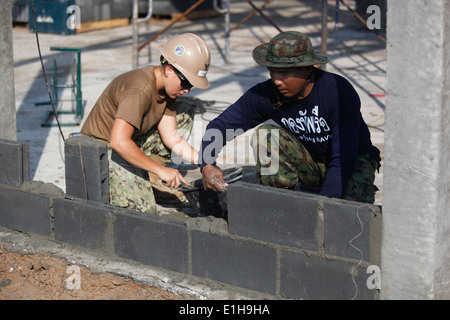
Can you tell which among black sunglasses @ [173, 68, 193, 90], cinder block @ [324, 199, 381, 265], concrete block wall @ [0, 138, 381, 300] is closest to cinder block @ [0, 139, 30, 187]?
concrete block wall @ [0, 138, 381, 300]

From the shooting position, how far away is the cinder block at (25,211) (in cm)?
474

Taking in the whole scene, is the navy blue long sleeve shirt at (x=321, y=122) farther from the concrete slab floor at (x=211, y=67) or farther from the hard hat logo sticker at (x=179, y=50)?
the concrete slab floor at (x=211, y=67)

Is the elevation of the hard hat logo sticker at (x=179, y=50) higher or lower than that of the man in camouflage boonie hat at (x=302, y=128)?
higher

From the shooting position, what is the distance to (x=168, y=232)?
420cm

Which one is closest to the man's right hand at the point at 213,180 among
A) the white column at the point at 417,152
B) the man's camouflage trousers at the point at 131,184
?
the man's camouflage trousers at the point at 131,184

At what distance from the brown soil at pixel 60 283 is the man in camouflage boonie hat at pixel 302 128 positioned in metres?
0.79

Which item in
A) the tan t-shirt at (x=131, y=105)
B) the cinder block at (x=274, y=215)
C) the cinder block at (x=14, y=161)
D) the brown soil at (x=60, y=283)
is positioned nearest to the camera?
the cinder block at (x=274, y=215)

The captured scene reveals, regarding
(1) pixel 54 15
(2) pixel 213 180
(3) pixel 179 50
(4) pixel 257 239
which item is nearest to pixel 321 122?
(2) pixel 213 180

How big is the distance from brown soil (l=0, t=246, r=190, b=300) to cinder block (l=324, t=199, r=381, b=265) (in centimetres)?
94

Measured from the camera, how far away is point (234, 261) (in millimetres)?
4000

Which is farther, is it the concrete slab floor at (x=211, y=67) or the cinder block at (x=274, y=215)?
the concrete slab floor at (x=211, y=67)

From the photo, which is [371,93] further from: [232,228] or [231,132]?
[232,228]

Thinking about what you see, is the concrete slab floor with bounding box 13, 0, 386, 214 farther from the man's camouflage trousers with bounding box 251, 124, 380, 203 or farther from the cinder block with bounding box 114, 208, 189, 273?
the cinder block with bounding box 114, 208, 189, 273

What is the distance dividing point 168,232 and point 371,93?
16.9 ft
